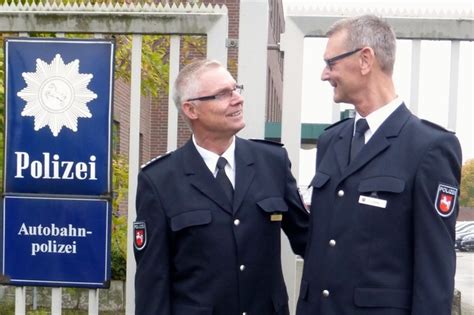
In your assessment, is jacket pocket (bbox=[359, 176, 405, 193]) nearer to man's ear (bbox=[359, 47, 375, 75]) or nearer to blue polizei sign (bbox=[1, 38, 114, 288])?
man's ear (bbox=[359, 47, 375, 75])

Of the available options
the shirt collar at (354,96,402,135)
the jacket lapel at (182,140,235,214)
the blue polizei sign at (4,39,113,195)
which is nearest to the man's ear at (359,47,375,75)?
the shirt collar at (354,96,402,135)

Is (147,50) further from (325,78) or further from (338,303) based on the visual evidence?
(338,303)

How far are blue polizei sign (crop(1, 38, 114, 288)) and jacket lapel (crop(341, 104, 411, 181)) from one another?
134 cm

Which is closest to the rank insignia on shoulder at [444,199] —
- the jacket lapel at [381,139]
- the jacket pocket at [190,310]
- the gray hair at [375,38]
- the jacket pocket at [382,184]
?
the jacket pocket at [382,184]

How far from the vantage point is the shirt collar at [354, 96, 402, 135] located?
9.07 ft

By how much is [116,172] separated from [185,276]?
205 centimetres

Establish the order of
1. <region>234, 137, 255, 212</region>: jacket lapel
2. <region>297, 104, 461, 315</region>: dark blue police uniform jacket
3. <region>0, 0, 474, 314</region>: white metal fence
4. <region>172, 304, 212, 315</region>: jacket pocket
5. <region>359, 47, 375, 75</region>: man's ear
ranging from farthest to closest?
<region>0, 0, 474, 314</region>: white metal fence → <region>234, 137, 255, 212</region>: jacket lapel → <region>172, 304, 212, 315</region>: jacket pocket → <region>359, 47, 375, 75</region>: man's ear → <region>297, 104, 461, 315</region>: dark blue police uniform jacket

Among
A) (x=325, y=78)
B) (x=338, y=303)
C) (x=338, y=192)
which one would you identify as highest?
(x=325, y=78)

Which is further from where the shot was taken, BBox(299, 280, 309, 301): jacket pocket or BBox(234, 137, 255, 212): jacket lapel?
BBox(234, 137, 255, 212): jacket lapel

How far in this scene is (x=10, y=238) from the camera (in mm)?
3672

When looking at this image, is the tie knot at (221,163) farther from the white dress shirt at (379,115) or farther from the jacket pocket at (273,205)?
the white dress shirt at (379,115)

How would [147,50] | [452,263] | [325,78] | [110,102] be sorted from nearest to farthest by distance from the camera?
[452,263], [325,78], [110,102], [147,50]

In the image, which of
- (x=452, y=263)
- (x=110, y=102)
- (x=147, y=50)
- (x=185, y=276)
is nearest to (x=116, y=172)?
(x=147, y=50)

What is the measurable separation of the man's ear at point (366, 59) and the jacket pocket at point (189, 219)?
0.85 meters
